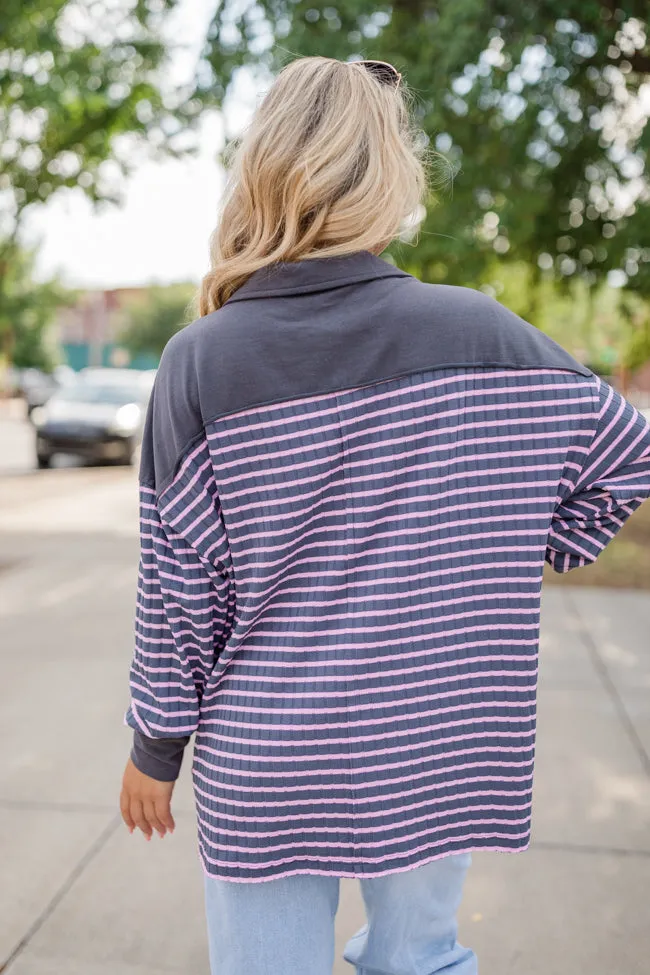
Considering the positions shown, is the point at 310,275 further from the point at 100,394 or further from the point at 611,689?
the point at 100,394

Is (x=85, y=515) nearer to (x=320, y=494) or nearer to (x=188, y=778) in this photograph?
(x=188, y=778)

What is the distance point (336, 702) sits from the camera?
135 centimetres

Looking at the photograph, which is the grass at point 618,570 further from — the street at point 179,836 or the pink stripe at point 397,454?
the pink stripe at point 397,454

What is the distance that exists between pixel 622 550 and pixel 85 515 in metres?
5.50

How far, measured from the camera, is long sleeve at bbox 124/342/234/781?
4.59 ft

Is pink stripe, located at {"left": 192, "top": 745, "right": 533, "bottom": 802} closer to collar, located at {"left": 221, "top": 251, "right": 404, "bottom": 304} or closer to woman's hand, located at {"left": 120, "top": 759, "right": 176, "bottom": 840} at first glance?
woman's hand, located at {"left": 120, "top": 759, "right": 176, "bottom": 840}

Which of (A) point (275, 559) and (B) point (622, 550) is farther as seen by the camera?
(B) point (622, 550)

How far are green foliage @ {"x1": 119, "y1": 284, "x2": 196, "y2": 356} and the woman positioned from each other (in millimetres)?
63859

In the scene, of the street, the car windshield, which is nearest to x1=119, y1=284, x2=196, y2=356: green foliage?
the car windshield

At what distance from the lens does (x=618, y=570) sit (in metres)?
7.81

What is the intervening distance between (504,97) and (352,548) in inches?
246

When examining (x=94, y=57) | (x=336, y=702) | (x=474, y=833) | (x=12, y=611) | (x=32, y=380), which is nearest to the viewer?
(x=336, y=702)

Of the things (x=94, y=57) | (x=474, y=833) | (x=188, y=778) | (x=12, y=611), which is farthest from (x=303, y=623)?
(x=94, y=57)

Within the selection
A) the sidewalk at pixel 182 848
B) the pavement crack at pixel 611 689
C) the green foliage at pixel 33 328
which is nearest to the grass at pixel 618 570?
the pavement crack at pixel 611 689
